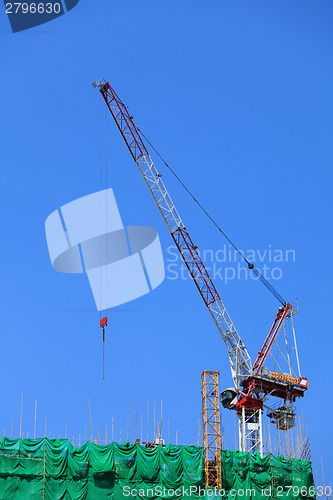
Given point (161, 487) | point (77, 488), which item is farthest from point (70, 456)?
point (161, 487)

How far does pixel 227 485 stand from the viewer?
85562 millimetres

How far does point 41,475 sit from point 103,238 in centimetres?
4229

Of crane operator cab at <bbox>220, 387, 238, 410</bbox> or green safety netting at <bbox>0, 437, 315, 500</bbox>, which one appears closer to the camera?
green safety netting at <bbox>0, 437, 315, 500</bbox>

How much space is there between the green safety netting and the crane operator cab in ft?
64.2

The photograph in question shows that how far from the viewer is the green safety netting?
76.9m

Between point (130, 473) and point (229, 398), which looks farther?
point (229, 398)

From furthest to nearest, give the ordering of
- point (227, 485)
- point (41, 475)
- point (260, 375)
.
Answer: point (260, 375)
point (227, 485)
point (41, 475)

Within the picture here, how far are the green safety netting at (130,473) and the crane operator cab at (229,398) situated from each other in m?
19.6

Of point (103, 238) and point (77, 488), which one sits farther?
point (103, 238)

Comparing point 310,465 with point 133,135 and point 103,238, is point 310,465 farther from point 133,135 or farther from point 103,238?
point 133,135

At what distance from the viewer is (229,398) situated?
109m

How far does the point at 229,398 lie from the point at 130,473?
30844 millimetres

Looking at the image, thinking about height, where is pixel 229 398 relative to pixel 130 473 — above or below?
above

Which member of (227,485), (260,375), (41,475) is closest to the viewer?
(41,475)
